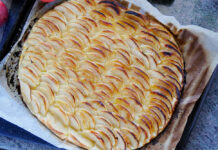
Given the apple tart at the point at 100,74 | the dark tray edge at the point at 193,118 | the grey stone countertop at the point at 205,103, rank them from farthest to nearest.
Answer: the grey stone countertop at the point at 205,103 < the dark tray edge at the point at 193,118 < the apple tart at the point at 100,74

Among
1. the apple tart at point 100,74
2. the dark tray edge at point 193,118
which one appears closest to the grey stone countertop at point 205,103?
the dark tray edge at point 193,118

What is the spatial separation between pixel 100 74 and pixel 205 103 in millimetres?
921

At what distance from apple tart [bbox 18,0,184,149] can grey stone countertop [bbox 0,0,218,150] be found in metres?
0.31

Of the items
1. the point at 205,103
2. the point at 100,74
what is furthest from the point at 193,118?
the point at 100,74

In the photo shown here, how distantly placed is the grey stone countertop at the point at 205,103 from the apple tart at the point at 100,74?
0.31 m

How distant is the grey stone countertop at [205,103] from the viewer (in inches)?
79.6

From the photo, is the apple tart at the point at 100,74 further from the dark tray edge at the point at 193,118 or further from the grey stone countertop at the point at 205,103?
the grey stone countertop at the point at 205,103

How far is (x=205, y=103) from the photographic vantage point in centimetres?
214

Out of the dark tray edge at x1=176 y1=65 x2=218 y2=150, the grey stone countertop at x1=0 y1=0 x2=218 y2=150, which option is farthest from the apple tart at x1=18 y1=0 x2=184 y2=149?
the grey stone countertop at x1=0 y1=0 x2=218 y2=150

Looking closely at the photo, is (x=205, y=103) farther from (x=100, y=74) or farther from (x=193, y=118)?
(x=100, y=74)

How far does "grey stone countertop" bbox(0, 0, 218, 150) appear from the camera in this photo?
2021 millimetres

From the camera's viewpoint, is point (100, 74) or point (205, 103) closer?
point (100, 74)

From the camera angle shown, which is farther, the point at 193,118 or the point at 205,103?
the point at 205,103

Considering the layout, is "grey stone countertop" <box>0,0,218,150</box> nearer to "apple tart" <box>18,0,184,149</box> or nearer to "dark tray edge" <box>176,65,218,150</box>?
"dark tray edge" <box>176,65,218,150</box>
